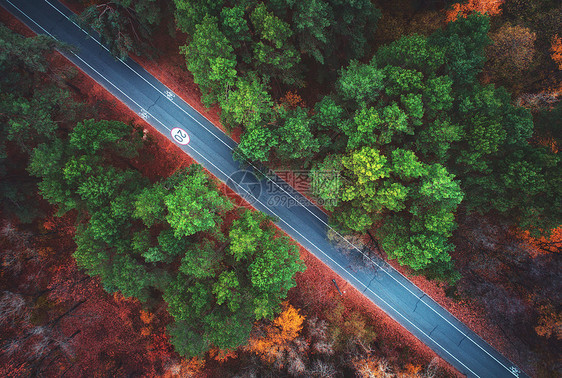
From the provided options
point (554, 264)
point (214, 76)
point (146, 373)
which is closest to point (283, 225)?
point (214, 76)

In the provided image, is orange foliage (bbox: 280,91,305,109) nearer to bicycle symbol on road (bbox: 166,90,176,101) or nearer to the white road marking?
the white road marking

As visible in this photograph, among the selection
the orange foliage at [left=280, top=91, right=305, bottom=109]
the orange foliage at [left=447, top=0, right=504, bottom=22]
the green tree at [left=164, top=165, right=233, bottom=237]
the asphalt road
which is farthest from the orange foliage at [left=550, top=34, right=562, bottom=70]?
the green tree at [left=164, top=165, right=233, bottom=237]

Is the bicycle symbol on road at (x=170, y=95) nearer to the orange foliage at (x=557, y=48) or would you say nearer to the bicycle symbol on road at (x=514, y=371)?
the orange foliage at (x=557, y=48)

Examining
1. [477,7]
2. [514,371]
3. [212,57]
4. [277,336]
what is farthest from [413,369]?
[477,7]

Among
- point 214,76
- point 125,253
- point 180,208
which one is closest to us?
point 180,208

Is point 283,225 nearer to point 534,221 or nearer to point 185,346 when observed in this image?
point 185,346
